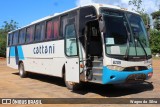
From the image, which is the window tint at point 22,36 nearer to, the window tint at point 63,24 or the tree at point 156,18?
the window tint at point 63,24

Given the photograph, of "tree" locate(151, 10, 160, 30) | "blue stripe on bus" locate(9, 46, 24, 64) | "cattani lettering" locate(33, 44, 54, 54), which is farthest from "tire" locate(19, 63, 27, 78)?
"tree" locate(151, 10, 160, 30)

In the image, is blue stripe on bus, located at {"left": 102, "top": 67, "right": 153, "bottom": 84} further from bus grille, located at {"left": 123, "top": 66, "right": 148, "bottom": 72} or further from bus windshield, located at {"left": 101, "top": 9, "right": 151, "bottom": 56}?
bus windshield, located at {"left": 101, "top": 9, "right": 151, "bottom": 56}

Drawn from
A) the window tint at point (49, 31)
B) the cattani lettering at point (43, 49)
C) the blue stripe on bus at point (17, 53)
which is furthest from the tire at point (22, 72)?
the window tint at point (49, 31)

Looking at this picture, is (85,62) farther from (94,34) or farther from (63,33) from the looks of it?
(63,33)

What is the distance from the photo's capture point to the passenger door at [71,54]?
39.7 ft

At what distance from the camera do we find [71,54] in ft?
41.5

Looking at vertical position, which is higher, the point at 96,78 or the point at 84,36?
the point at 84,36

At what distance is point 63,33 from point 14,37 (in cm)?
917

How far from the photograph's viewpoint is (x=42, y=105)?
10.2 meters

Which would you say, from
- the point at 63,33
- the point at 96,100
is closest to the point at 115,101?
the point at 96,100

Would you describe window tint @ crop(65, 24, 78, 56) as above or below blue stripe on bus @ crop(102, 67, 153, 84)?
above

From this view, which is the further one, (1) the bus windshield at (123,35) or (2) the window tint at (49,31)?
(2) the window tint at (49,31)

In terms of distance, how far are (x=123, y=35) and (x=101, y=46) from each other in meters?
0.89

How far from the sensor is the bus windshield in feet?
37.1
